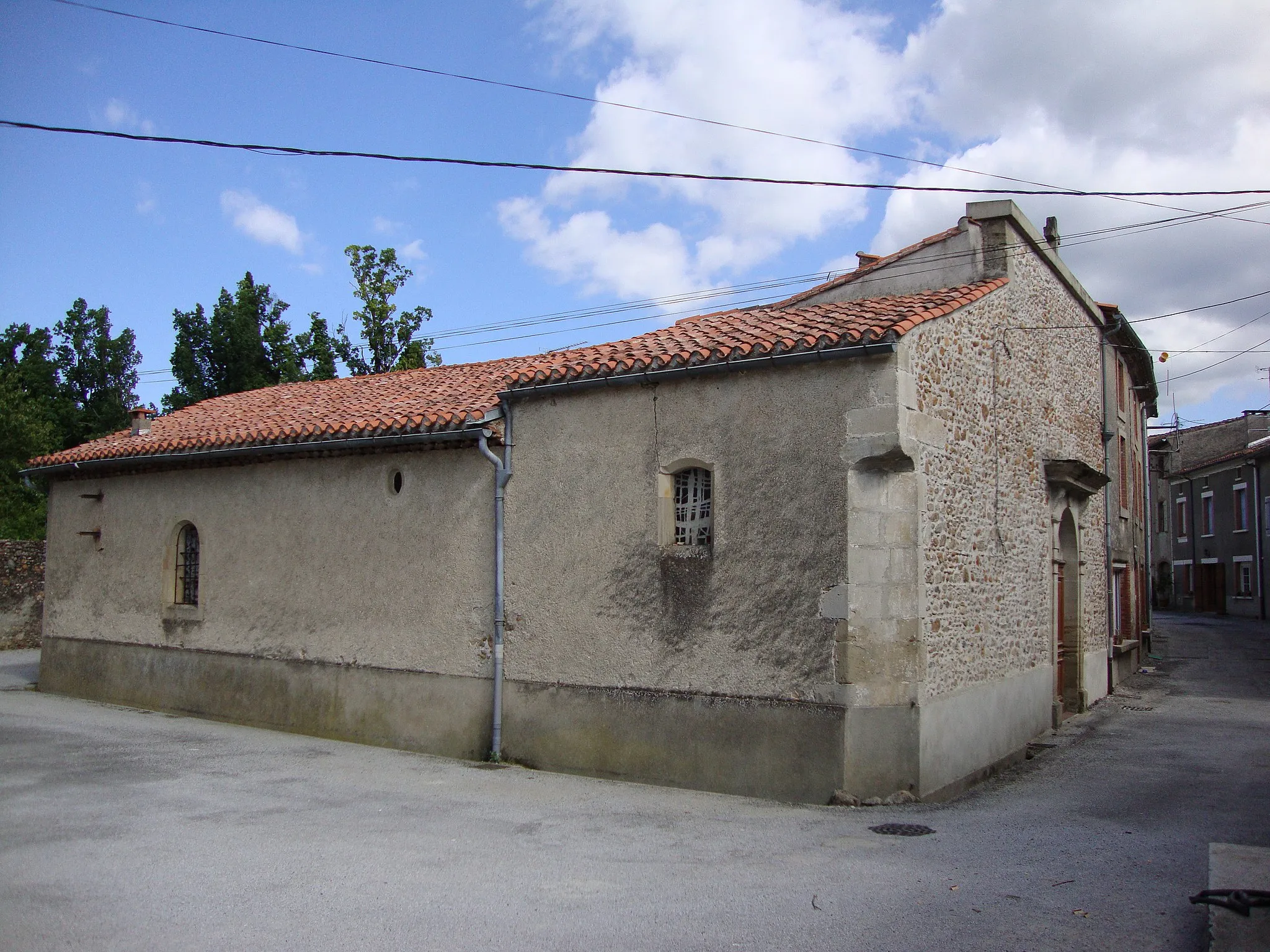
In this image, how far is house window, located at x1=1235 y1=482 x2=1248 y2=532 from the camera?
34719 mm

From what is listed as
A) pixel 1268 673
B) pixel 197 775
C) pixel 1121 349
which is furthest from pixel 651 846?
pixel 1268 673

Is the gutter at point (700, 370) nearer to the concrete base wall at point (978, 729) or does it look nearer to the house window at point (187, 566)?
the concrete base wall at point (978, 729)

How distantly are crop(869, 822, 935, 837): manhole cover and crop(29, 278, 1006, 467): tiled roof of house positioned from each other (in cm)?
388

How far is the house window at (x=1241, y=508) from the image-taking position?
→ 3472cm

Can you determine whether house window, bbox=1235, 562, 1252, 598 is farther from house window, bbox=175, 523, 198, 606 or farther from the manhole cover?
house window, bbox=175, 523, 198, 606

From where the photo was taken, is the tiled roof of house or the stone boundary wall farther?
the stone boundary wall

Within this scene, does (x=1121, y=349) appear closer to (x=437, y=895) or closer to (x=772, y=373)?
(x=772, y=373)

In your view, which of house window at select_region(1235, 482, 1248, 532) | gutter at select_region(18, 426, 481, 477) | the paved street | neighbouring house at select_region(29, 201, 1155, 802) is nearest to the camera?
the paved street

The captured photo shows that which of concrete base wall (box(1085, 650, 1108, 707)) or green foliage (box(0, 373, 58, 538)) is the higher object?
green foliage (box(0, 373, 58, 538))

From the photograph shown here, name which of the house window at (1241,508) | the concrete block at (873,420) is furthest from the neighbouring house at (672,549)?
the house window at (1241,508)

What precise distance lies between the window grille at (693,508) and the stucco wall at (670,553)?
19cm

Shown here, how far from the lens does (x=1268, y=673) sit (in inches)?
763

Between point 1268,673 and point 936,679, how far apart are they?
1411 centimetres

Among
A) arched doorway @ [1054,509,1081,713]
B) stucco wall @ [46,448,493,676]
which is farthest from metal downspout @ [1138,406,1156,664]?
stucco wall @ [46,448,493,676]
